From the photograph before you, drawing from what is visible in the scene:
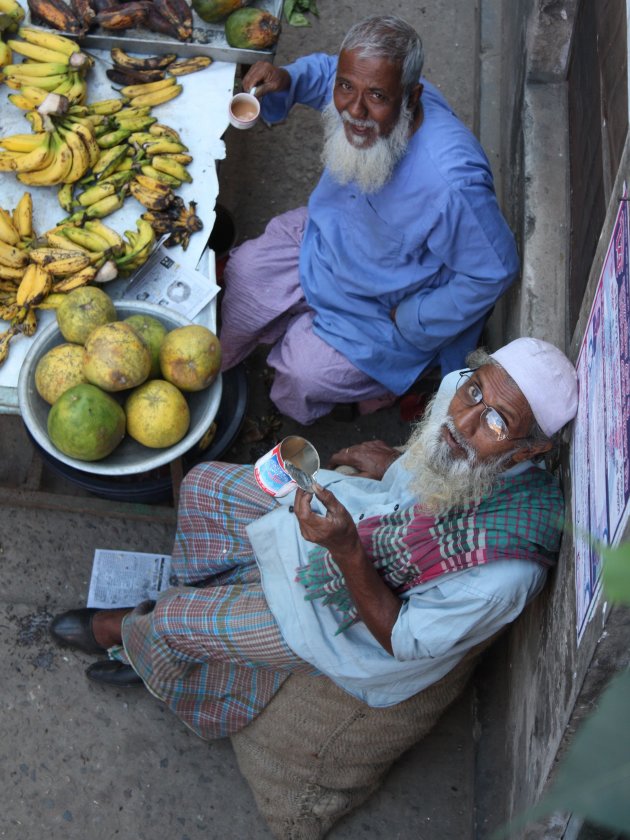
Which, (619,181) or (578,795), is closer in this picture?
(578,795)

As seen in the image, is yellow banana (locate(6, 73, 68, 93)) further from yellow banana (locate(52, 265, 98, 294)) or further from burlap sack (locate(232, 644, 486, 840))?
burlap sack (locate(232, 644, 486, 840))

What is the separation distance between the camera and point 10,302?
310 centimetres

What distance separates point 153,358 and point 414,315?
37.6 inches

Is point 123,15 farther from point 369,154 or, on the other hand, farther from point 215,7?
point 369,154

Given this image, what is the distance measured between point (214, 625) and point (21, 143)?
78.3 inches

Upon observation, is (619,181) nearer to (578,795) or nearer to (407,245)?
(407,245)

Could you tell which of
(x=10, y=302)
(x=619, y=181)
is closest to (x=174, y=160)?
(x=10, y=302)

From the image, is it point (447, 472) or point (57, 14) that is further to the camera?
point (57, 14)

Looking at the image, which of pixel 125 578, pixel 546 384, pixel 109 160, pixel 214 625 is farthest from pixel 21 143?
pixel 546 384

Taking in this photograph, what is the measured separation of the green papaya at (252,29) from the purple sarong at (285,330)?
0.74 meters

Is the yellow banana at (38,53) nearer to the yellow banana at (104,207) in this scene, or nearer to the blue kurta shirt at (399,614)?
the yellow banana at (104,207)

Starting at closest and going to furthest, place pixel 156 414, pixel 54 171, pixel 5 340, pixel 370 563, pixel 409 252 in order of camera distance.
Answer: pixel 370 563
pixel 156 414
pixel 5 340
pixel 409 252
pixel 54 171

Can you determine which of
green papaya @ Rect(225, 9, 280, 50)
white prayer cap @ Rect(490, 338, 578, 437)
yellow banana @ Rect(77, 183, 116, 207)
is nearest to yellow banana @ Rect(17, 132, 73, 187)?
yellow banana @ Rect(77, 183, 116, 207)

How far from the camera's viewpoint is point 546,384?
84.6 inches
